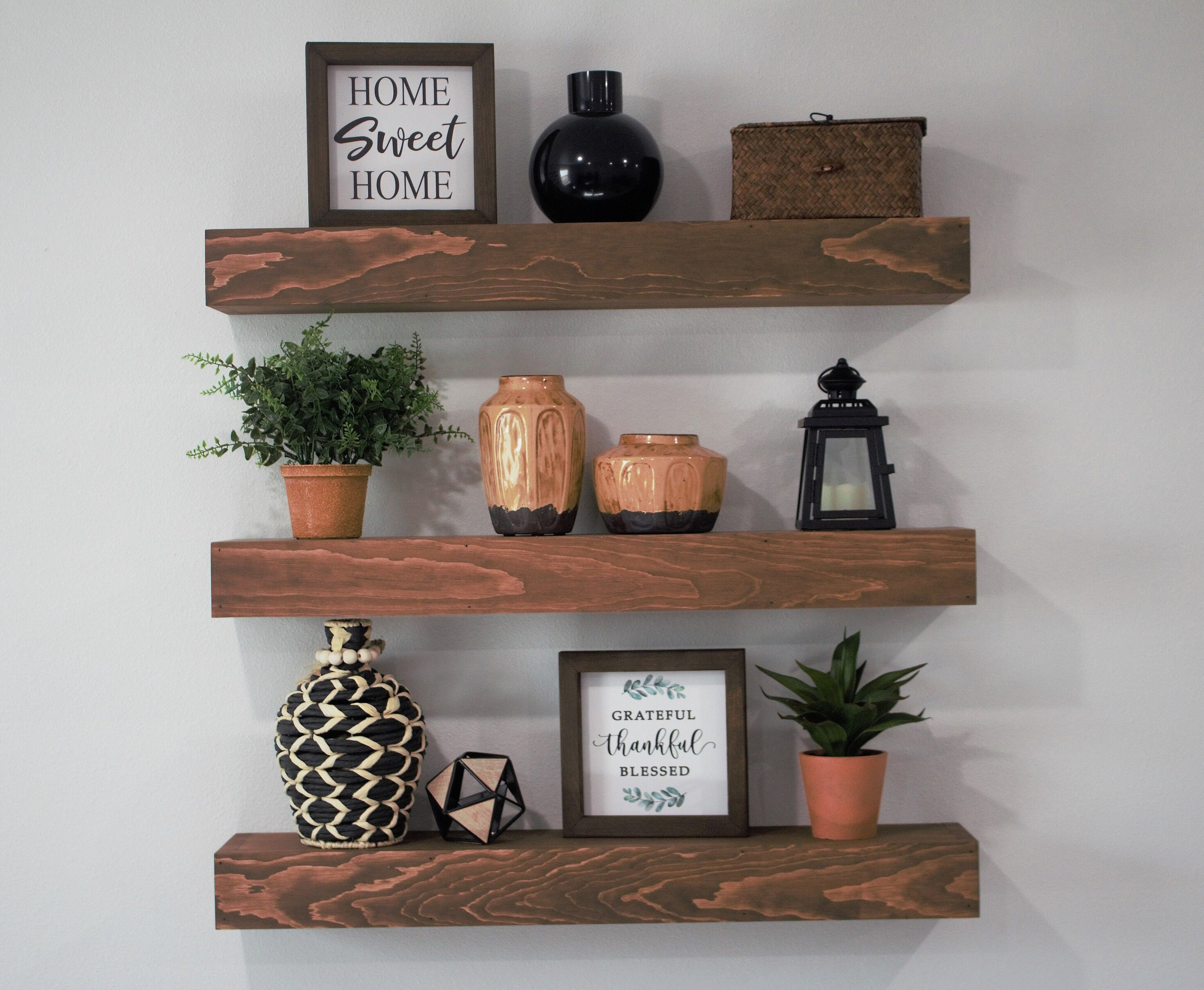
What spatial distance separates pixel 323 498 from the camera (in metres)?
1.14

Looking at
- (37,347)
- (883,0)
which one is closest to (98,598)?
(37,347)

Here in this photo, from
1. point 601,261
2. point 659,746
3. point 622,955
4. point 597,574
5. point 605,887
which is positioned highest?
point 601,261

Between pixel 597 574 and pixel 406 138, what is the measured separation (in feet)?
1.82

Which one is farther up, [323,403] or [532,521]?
[323,403]

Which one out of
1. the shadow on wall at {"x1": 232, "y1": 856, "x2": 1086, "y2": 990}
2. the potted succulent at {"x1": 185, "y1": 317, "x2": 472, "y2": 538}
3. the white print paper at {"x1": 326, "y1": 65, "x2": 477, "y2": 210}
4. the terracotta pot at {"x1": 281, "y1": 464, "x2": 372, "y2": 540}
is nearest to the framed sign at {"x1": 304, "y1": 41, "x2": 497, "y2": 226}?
the white print paper at {"x1": 326, "y1": 65, "x2": 477, "y2": 210}

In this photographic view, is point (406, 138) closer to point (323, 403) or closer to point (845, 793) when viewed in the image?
point (323, 403)

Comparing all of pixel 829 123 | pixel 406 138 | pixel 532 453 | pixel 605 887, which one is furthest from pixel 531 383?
pixel 605 887

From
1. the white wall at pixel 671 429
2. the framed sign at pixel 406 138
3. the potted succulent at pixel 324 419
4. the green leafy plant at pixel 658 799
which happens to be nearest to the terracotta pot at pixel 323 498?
the potted succulent at pixel 324 419

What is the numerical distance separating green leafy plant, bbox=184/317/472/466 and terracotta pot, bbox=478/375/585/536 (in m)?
0.10

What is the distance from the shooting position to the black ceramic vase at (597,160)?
3.77ft

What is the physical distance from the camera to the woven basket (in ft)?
3.73

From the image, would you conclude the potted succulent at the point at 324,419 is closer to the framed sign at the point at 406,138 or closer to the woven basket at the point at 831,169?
the framed sign at the point at 406,138

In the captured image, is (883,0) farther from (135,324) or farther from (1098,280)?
(135,324)

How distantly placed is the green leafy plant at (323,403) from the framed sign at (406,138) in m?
0.16
